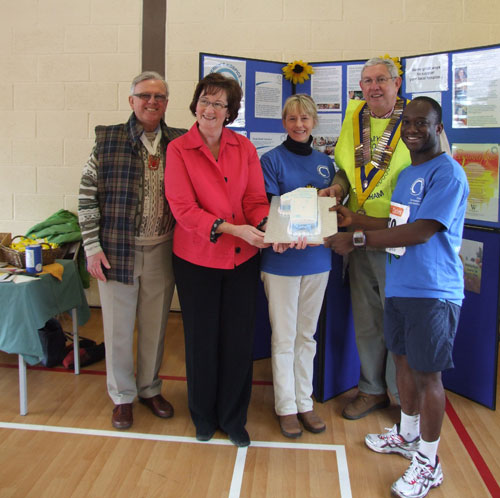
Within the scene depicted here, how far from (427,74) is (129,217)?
6.21 ft

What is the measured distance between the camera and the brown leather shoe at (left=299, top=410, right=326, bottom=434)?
8.01ft

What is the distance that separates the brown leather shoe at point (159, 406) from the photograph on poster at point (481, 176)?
1.94 meters

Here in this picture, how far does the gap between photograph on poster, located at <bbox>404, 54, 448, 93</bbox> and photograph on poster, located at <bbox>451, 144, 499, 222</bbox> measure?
376 mm

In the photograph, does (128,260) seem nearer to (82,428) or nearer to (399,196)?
(82,428)

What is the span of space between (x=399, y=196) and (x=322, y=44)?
2.27m

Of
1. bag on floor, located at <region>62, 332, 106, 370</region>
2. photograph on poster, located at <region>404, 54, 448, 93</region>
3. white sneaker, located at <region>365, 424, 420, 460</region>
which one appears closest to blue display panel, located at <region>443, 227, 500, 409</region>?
white sneaker, located at <region>365, 424, 420, 460</region>

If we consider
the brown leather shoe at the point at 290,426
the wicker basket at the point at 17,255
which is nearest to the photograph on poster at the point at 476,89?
the brown leather shoe at the point at 290,426

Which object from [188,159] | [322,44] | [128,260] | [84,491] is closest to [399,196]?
[188,159]

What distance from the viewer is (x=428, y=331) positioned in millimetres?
1908

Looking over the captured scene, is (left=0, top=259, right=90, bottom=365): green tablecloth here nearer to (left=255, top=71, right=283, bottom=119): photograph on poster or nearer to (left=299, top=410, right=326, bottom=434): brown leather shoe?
(left=299, top=410, right=326, bottom=434): brown leather shoe

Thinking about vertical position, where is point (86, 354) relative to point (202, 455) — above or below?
above

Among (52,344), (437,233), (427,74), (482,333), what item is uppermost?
(427,74)

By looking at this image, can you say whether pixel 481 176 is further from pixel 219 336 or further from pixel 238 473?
pixel 238 473

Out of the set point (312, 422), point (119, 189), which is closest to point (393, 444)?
point (312, 422)
